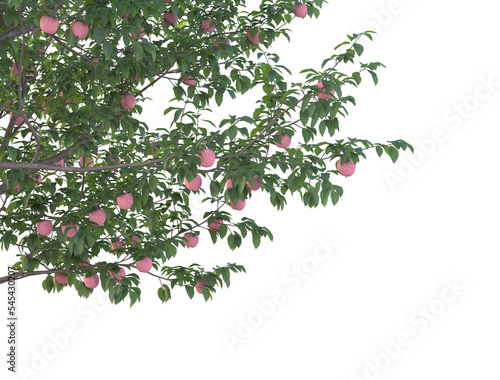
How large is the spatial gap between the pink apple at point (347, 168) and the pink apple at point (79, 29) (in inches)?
62.7

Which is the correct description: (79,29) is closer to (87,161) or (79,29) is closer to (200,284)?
(87,161)

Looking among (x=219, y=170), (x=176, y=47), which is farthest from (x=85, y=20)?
(x=219, y=170)

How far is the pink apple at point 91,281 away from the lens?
411cm

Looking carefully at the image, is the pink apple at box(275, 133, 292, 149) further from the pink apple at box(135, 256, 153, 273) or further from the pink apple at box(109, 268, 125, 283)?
the pink apple at box(109, 268, 125, 283)

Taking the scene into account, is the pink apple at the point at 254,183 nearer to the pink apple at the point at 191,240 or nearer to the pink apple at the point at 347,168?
the pink apple at the point at 347,168

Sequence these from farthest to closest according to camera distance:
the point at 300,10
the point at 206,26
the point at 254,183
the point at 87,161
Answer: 1. the point at 87,161
2. the point at 206,26
3. the point at 300,10
4. the point at 254,183

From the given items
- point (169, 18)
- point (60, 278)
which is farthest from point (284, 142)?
point (60, 278)

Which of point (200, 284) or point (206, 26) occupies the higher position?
point (206, 26)

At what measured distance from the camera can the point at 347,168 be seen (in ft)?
10.6

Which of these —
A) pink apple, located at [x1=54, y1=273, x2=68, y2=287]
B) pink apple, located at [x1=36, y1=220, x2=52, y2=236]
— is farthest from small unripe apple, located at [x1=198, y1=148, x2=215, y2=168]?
pink apple, located at [x1=54, y1=273, x2=68, y2=287]

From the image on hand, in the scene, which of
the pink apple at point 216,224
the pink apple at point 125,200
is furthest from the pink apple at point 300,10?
the pink apple at point 125,200

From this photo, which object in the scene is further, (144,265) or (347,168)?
(144,265)

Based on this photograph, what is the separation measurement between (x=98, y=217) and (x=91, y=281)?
0.61 metres

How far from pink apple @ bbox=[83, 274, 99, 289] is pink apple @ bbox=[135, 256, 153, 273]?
14.9 inches
